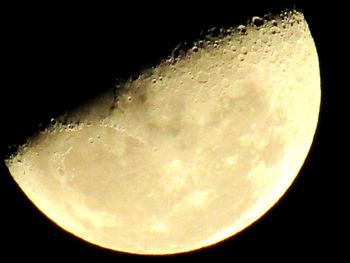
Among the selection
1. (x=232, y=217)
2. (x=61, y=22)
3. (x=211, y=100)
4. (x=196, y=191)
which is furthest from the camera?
(x=232, y=217)

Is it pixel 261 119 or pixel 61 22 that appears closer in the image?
pixel 61 22

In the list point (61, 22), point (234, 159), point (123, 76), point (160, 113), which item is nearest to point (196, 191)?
point (234, 159)

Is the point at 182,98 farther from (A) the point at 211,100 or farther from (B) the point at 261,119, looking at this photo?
(B) the point at 261,119

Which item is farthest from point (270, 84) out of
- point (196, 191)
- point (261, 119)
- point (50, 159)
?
point (50, 159)

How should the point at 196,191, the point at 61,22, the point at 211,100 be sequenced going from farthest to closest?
the point at 196,191, the point at 211,100, the point at 61,22

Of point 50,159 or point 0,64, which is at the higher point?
point 0,64

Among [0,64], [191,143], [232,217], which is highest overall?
[0,64]
